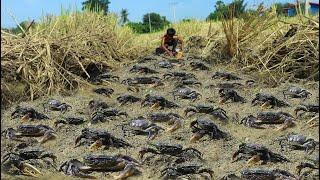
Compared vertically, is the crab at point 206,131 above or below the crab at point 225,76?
below

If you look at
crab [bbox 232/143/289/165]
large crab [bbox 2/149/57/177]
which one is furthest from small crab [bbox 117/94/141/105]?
crab [bbox 232/143/289/165]

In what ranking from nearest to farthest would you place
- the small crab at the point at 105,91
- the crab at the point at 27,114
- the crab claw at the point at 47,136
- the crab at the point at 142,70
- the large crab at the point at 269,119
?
the crab claw at the point at 47,136 < the large crab at the point at 269,119 < the crab at the point at 27,114 < the small crab at the point at 105,91 < the crab at the point at 142,70

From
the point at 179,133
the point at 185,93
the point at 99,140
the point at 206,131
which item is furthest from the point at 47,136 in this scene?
the point at 185,93

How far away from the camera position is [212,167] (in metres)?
4.59

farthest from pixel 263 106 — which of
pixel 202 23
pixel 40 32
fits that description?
pixel 202 23

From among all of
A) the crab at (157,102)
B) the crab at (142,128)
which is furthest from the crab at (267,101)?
the crab at (142,128)

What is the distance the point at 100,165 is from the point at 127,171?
25 cm

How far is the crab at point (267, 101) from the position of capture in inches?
259

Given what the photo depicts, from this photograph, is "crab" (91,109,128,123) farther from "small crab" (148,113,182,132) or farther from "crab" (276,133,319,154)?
"crab" (276,133,319,154)

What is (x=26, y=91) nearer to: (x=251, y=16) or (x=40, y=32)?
(x=40, y=32)

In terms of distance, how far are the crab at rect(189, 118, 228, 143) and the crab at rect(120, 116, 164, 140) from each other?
42 cm

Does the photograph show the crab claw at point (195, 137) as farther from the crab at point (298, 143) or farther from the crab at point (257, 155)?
the crab at point (298, 143)

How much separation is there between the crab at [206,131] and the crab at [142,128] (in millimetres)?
416

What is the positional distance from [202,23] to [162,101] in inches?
291
